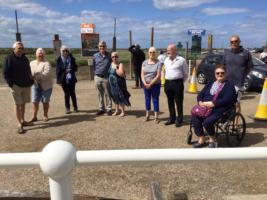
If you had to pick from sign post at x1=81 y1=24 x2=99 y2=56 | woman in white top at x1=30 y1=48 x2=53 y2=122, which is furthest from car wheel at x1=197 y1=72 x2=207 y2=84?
woman in white top at x1=30 y1=48 x2=53 y2=122

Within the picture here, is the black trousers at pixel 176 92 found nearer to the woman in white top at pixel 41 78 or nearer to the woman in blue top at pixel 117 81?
the woman in blue top at pixel 117 81

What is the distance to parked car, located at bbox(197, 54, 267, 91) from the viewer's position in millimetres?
14156

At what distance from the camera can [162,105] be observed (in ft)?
36.8

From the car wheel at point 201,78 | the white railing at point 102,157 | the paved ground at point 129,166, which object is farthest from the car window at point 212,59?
the white railing at point 102,157

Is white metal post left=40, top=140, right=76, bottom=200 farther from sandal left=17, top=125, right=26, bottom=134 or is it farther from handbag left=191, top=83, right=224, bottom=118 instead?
sandal left=17, top=125, right=26, bottom=134

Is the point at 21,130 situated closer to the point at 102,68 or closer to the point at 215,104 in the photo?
the point at 102,68

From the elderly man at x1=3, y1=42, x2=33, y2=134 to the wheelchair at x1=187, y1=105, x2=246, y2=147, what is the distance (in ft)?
11.7

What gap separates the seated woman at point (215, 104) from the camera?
635 centimetres

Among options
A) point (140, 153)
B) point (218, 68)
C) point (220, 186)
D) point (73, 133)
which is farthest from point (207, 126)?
point (140, 153)

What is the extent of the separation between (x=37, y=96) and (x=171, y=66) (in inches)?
124

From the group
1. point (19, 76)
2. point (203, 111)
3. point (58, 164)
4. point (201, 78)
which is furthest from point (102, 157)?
point (201, 78)

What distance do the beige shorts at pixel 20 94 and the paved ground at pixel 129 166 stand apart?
2.19 feet

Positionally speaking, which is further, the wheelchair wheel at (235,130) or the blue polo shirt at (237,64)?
the blue polo shirt at (237,64)

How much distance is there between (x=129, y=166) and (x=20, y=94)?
3433mm
